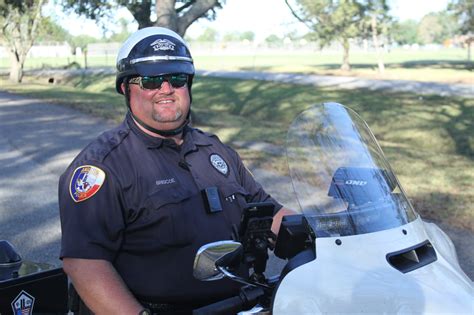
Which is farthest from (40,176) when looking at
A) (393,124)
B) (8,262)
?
(393,124)

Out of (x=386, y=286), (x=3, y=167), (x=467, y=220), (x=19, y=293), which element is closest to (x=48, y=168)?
(x=3, y=167)

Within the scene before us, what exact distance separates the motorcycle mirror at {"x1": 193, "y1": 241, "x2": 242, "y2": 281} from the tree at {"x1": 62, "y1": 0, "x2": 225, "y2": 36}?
11.4 m

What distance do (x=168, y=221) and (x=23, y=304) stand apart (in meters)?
0.86

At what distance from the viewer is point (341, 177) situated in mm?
2246

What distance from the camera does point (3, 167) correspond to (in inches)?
385

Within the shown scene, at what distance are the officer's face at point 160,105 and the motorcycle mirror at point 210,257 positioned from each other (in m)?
0.82

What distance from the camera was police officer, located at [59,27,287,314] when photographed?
2.23 metres

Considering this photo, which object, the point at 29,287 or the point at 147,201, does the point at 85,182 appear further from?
the point at 29,287

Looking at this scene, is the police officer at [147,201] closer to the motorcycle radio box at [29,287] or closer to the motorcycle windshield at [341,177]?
the motorcycle windshield at [341,177]

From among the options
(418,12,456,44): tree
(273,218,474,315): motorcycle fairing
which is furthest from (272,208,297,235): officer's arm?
(418,12,456,44): tree

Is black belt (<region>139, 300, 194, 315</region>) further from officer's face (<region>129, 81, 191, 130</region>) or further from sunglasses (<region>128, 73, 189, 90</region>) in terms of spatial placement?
sunglasses (<region>128, 73, 189, 90</region>)

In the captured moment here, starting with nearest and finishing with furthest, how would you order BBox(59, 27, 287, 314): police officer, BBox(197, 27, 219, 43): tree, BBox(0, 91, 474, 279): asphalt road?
BBox(59, 27, 287, 314): police officer < BBox(0, 91, 474, 279): asphalt road < BBox(197, 27, 219, 43): tree

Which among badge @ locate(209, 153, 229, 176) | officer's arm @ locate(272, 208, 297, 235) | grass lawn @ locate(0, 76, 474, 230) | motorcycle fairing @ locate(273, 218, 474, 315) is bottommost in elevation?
grass lawn @ locate(0, 76, 474, 230)

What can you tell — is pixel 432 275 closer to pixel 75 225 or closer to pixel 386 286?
pixel 386 286
